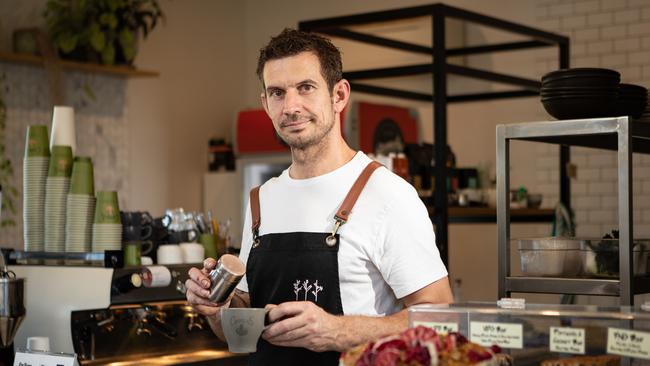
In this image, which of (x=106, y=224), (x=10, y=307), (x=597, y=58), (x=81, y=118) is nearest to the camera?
(x=10, y=307)

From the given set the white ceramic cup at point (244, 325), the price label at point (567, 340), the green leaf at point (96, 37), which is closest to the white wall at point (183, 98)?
the green leaf at point (96, 37)

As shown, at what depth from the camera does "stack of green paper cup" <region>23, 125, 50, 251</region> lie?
12.4 ft

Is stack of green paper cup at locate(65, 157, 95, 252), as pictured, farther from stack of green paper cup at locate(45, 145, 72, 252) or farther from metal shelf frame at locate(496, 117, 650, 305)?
metal shelf frame at locate(496, 117, 650, 305)

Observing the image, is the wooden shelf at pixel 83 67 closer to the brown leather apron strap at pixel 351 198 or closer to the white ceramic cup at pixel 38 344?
the white ceramic cup at pixel 38 344

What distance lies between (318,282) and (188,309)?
57.8 inches

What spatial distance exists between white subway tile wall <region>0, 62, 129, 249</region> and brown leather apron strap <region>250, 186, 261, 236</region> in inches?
163

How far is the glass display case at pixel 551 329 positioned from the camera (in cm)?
188

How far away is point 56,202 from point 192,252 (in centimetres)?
57

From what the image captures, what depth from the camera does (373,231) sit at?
2.40m

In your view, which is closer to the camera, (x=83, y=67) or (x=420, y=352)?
(x=420, y=352)

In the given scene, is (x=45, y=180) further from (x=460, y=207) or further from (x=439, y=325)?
(x=460, y=207)

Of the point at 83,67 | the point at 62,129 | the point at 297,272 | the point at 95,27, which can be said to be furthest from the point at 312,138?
the point at 83,67

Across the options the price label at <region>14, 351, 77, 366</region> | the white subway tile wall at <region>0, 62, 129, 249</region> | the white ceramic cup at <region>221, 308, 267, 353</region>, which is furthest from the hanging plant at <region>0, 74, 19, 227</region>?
the white ceramic cup at <region>221, 308, 267, 353</region>

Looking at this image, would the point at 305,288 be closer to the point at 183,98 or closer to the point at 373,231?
the point at 373,231
